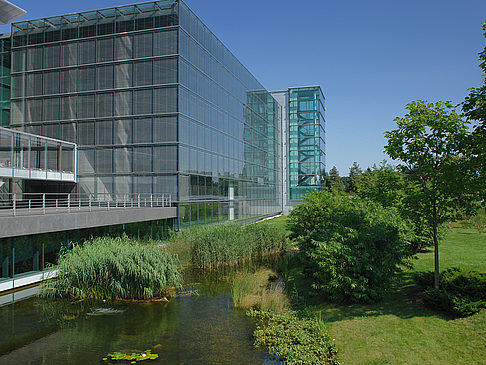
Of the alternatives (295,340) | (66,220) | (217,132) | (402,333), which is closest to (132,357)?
(295,340)

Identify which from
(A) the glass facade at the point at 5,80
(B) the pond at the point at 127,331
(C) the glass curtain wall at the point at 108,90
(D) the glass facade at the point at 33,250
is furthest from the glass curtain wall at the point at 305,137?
(B) the pond at the point at 127,331

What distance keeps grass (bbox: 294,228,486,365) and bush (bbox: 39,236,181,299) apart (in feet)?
19.0

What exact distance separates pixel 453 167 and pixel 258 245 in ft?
46.0

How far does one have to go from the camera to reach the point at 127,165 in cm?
2788

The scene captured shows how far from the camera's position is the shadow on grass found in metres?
10.4

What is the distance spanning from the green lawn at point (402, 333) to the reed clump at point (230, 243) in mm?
7667

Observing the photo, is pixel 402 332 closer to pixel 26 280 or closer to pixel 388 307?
pixel 388 307

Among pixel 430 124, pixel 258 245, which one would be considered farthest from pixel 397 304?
pixel 258 245

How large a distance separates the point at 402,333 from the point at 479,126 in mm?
5825

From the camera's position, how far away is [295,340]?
9.82 metres

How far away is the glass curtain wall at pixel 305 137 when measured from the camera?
60.2 meters

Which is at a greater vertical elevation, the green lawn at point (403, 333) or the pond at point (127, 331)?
the green lawn at point (403, 333)

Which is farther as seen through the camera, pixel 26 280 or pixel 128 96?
pixel 128 96

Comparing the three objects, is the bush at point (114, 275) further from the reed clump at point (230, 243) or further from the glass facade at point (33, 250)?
the reed clump at point (230, 243)
